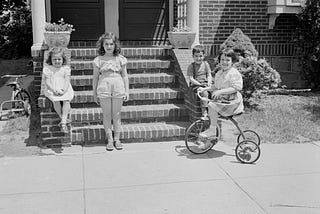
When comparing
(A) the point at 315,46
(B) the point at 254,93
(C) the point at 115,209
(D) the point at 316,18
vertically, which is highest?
(D) the point at 316,18

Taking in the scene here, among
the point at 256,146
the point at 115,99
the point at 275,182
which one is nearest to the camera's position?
the point at 275,182

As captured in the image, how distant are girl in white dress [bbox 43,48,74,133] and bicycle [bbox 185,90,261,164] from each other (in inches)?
66.3

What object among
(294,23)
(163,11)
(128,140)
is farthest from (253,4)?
(128,140)

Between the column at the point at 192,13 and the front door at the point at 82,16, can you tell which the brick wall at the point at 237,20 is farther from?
the front door at the point at 82,16

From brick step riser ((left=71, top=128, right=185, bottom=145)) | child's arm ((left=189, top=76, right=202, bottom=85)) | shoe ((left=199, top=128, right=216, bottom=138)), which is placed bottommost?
brick step riser ((left=71, top=128, right=185, bottom=145))

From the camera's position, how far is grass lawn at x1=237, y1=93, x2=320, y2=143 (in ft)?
21.0

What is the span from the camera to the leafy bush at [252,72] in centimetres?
751

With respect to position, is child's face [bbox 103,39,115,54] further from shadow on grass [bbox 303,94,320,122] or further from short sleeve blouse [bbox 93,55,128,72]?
shadow on grass [bbox 303,94,320,122]

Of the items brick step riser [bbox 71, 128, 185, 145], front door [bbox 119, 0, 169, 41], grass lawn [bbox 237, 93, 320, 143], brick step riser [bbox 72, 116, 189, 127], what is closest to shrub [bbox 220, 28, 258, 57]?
grass lawn [bbox 237, 93, 320, 143]

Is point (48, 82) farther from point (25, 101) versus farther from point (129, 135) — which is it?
point (25, 101)

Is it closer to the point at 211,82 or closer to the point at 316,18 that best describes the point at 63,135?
the point at 211,82

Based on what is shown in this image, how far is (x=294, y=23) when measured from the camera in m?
9.65

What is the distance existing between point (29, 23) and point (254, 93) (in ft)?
32.7

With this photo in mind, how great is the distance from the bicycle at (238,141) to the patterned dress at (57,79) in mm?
1729
